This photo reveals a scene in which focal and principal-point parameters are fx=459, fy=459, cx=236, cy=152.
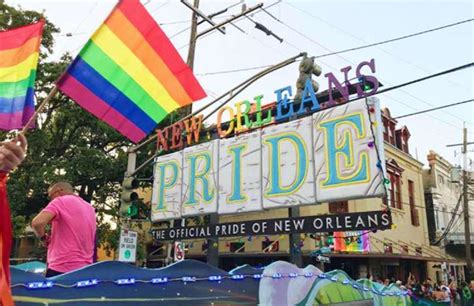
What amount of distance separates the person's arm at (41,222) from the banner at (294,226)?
16.6 ft

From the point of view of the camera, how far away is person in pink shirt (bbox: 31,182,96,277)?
4.20 meters

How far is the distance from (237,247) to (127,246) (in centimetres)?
1327

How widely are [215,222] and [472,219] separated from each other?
1289 inches

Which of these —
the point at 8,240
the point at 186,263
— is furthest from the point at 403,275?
the point at 8,240

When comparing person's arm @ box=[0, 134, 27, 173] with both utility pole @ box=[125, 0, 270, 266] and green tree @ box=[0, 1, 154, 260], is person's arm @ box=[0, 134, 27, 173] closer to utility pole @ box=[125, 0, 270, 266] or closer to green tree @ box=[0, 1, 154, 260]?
utility pole @ box=[125, 0, 270, 266]

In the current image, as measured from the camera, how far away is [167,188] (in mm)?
11273

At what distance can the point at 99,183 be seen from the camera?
19.9m

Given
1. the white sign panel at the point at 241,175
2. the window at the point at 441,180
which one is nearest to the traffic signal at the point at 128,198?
the white sign panel at the point at 241,175

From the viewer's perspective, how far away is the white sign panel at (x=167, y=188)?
11.0 metres

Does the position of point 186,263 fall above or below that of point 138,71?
below

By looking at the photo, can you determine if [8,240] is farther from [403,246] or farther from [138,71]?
[403,246]

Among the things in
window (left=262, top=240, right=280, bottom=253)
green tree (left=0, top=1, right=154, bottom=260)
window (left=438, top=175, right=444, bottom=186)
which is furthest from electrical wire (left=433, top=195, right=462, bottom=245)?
green tree (left=0, top=1, right=154, bottom=260)

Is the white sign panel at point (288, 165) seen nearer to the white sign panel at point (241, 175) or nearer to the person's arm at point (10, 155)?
the white sign panel at point (241, 175)

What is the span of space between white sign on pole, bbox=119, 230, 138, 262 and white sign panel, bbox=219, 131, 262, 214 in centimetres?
233
